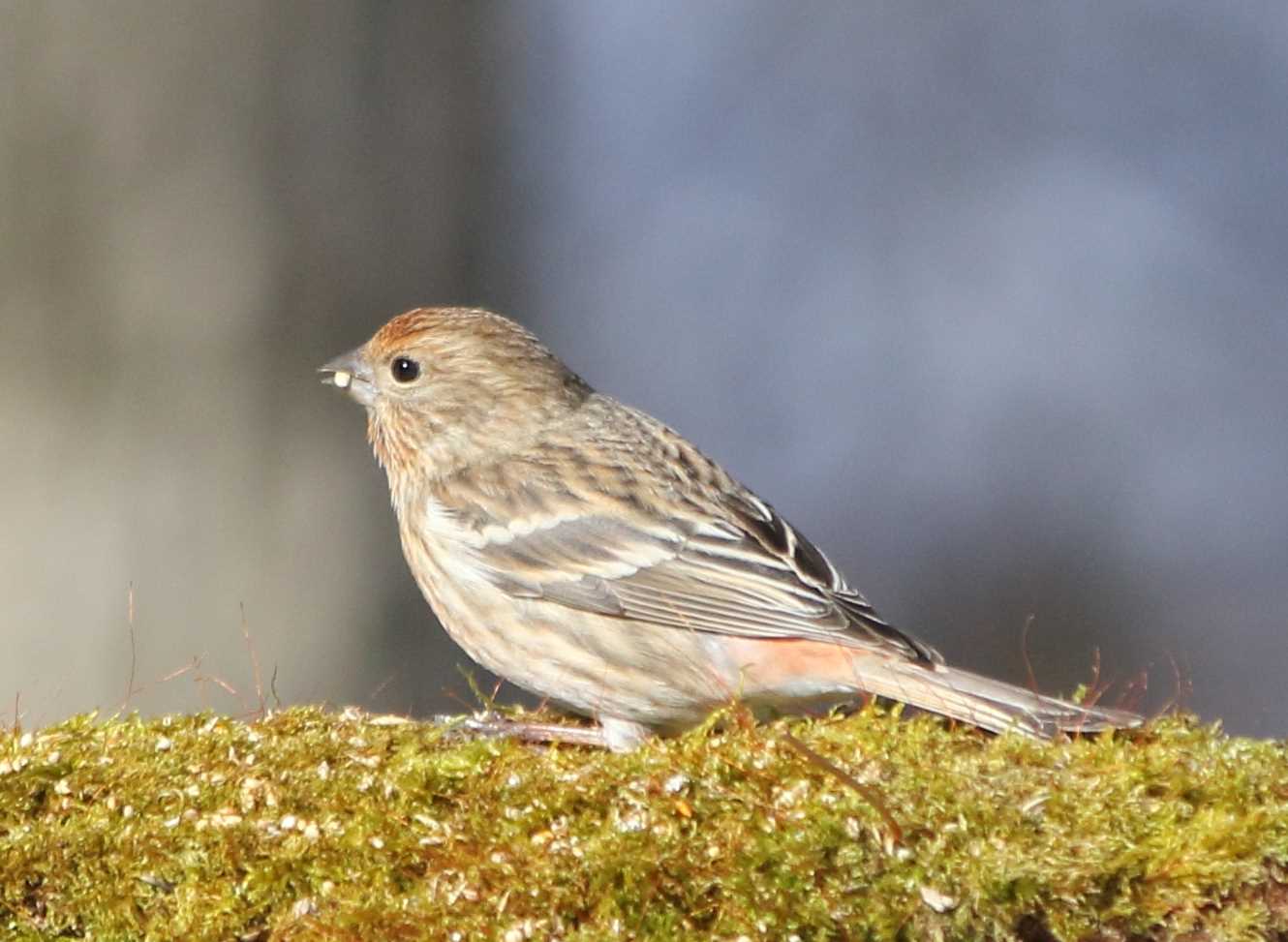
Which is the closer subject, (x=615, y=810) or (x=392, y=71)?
(x=615, y=810)

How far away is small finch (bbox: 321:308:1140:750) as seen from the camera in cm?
467

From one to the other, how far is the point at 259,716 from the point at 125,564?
4088mm

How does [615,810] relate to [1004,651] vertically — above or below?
above

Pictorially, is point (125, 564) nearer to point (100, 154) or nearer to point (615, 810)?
point (100, 154)

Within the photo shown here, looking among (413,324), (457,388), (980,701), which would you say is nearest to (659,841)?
(980,701)

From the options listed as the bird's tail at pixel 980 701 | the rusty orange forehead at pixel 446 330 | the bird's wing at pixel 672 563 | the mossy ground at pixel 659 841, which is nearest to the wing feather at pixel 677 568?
the bird's wing at pixel 672 563

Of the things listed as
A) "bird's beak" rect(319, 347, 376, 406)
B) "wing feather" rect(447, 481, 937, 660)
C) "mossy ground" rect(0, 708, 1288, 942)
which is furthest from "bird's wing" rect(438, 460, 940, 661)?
"mossy ground" rect(0, 708, 1288, 942)

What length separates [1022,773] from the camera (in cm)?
298

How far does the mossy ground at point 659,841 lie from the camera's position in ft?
8.38

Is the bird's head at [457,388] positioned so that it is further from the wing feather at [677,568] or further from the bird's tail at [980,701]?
the bird's tail at [980,701]

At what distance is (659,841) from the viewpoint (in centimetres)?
267

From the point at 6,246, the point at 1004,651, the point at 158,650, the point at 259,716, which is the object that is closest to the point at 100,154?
the point at 6,246

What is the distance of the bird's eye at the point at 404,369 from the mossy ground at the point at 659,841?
9.45 feet

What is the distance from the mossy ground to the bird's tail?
0.28 metres
